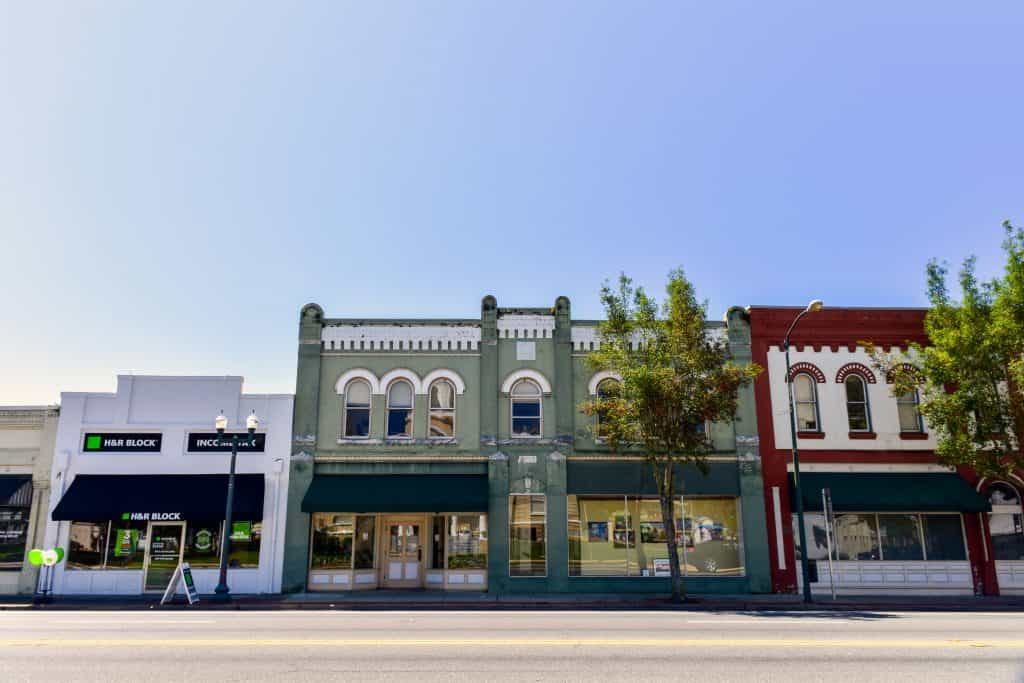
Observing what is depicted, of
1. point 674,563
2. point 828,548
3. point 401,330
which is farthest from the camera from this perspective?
point 401,330

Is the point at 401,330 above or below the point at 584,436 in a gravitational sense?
above

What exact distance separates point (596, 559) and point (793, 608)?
5.93 metres

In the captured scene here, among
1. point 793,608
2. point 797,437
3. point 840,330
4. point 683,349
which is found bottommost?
point 793,608

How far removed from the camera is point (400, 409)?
23.6m

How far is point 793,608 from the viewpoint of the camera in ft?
61.4

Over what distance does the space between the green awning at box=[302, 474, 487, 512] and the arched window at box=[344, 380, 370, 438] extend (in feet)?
4.56

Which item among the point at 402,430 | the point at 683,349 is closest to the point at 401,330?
the point at 402,430

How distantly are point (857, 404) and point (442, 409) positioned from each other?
13297 millimetres

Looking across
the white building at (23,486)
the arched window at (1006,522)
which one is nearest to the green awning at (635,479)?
the arched window at (1006,522)

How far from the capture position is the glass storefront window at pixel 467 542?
22688 mm

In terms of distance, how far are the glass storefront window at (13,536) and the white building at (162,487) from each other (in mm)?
861

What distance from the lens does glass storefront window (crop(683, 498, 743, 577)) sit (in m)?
22.6

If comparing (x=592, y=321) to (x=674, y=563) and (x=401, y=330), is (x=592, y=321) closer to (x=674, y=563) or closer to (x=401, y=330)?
(x=401, y=330)

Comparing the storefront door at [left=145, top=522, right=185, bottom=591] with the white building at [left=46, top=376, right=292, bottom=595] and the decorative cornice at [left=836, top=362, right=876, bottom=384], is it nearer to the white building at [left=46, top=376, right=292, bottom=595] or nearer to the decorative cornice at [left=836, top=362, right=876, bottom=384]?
the white building at [left=46, top=376, right=292, bottom=595]
